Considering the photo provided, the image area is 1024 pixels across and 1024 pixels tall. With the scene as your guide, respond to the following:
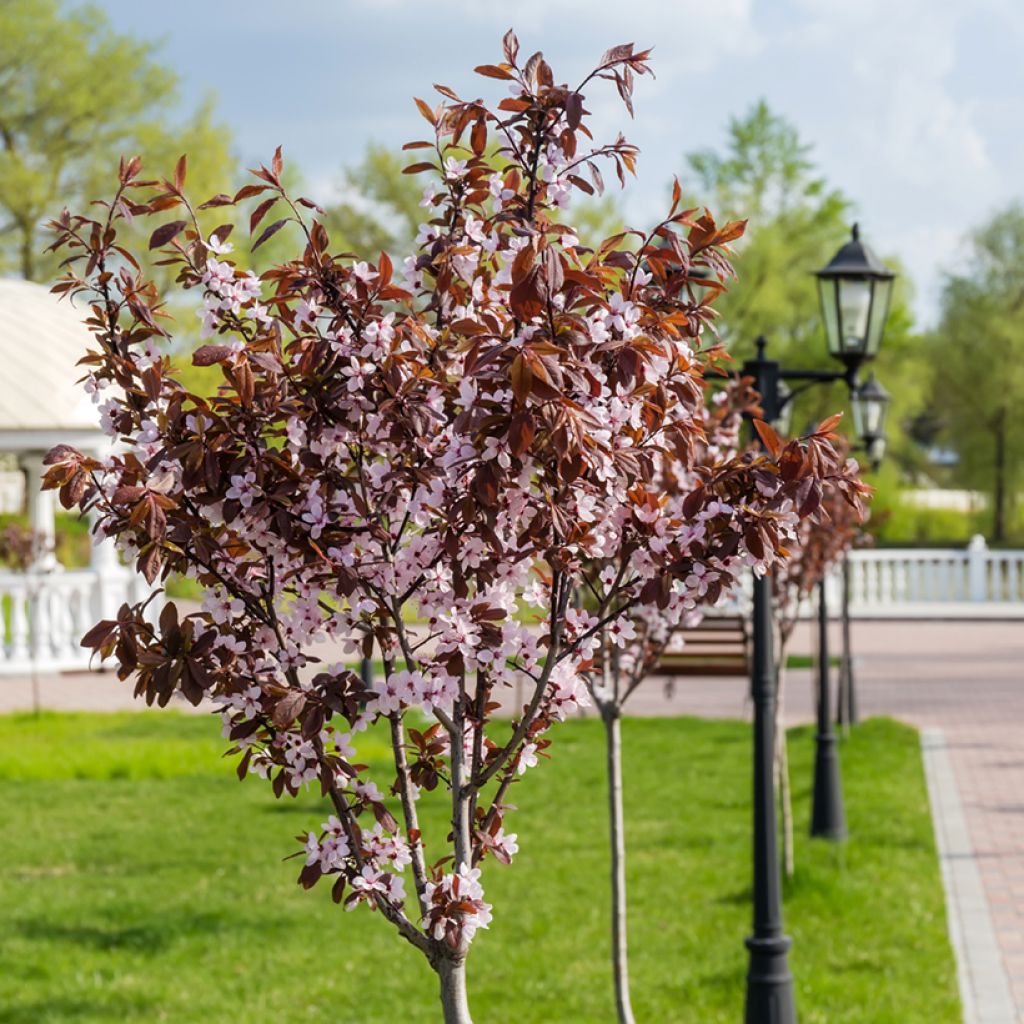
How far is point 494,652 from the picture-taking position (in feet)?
10.2

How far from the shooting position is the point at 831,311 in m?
7.12

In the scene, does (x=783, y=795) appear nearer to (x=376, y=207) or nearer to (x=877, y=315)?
(x=877, y=315)

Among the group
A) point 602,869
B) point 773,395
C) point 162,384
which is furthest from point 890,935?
point 162,384

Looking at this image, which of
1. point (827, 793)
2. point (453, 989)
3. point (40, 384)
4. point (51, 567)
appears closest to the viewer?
point (453, 989)

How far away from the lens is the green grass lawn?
21.3 ft

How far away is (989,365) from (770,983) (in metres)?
37.7

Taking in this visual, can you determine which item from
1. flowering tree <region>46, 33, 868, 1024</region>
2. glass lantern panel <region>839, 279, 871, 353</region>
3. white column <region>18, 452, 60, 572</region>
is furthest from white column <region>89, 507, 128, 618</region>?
flowering tree <region>46, 33, 868, 1024</region>

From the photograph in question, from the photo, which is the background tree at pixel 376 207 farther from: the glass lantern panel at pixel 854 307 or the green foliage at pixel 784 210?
the glass lantern panel at pixel 854 307

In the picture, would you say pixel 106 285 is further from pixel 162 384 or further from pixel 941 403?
pixel 941 403

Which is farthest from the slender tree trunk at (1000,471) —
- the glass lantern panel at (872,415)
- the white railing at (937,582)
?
the glass lantern panel at (872,415)

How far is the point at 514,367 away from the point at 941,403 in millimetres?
42649

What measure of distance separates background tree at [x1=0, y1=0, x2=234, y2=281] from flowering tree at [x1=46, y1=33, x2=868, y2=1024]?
105 feet

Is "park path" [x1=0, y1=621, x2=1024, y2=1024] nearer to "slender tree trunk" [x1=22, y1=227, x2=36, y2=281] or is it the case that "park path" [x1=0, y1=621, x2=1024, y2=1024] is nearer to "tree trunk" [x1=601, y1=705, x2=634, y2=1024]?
"tree trunk" [x1=601, y1=705, x2=634, y2=1024]

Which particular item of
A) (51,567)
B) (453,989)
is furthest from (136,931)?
(51,567)
